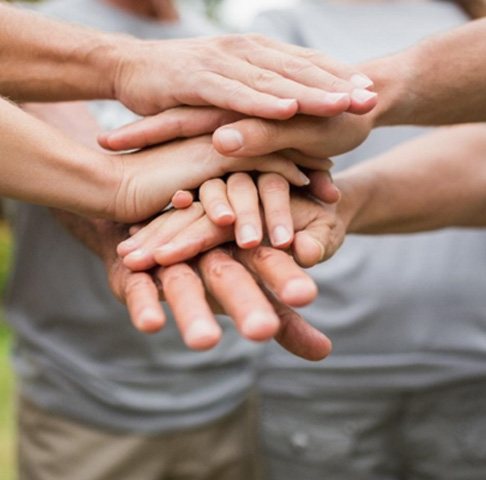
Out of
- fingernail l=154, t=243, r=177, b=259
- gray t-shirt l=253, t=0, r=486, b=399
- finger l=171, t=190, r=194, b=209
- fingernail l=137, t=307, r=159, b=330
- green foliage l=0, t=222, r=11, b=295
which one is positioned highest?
fingernail l=137, t=307, r=159, b=330

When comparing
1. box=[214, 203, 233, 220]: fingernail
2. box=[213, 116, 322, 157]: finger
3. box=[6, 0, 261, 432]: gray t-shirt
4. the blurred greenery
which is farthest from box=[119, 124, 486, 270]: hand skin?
the blurred greenery

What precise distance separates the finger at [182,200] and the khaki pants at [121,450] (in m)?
0.99

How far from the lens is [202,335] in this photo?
3.26 ft

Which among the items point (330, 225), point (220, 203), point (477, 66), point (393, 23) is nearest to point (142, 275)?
point (220, 203)

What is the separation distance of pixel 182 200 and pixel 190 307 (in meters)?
0.34

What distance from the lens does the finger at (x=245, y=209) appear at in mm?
1223

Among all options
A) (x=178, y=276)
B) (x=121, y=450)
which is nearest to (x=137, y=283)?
(x=178, y=276)

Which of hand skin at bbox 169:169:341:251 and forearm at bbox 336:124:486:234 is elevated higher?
hand skin at bbox 169:169:341:251

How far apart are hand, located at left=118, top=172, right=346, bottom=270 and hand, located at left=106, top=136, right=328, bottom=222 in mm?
43

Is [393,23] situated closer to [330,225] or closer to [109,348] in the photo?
[330,225]

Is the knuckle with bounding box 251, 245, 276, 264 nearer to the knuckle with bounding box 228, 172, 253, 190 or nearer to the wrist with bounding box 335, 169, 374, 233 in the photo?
the knuckle with bounding box 228, 172, 253, 190

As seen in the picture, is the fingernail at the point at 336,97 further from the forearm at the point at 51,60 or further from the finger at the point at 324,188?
the forearm at the point at 51,60

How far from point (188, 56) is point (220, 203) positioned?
1.02 ft

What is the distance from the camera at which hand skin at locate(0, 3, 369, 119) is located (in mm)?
1353
